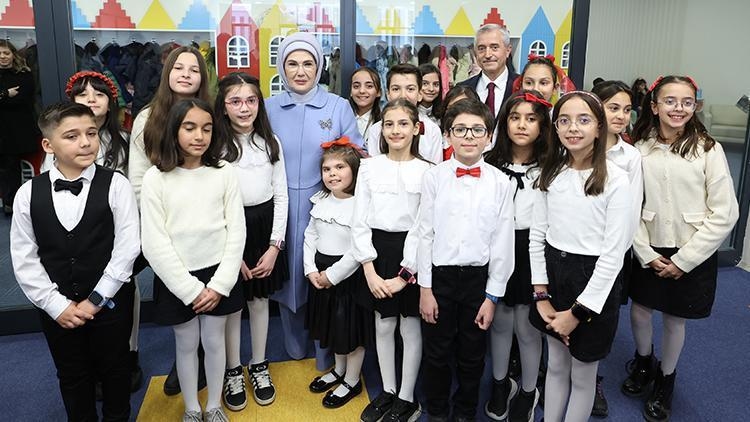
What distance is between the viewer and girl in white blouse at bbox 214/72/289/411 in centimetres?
214

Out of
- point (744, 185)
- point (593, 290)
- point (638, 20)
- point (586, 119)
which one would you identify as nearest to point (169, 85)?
point (586, 119)

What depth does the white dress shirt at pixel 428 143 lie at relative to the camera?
7.69 ft

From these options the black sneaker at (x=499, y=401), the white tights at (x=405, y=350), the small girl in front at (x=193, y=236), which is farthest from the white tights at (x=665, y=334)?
the small girl in front at (x=193, y=236)

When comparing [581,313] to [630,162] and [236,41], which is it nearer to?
[630,162]

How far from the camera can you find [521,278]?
2.02m

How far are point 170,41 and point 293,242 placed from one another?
4.85 ft

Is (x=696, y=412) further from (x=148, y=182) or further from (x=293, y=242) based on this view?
(x=148, y=182)

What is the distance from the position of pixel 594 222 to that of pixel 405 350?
90 cm

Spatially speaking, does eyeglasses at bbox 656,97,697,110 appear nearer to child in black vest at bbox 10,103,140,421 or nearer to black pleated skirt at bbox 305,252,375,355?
black pleated skirt at bbox 305,252,375,355

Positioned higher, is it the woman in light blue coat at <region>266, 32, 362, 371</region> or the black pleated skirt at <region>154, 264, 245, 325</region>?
the woman in light blue coat at <region>266, 32, 362, 371</region>

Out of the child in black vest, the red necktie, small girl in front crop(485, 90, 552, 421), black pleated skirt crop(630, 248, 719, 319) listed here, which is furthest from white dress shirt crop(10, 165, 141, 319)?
black pleated skirt crop(630, 248, 719, 319)

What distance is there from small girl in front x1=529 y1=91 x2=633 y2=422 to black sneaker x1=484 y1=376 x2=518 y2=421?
345mm

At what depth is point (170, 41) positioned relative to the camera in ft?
9.78

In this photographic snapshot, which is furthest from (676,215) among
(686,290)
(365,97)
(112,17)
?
(112,17)
